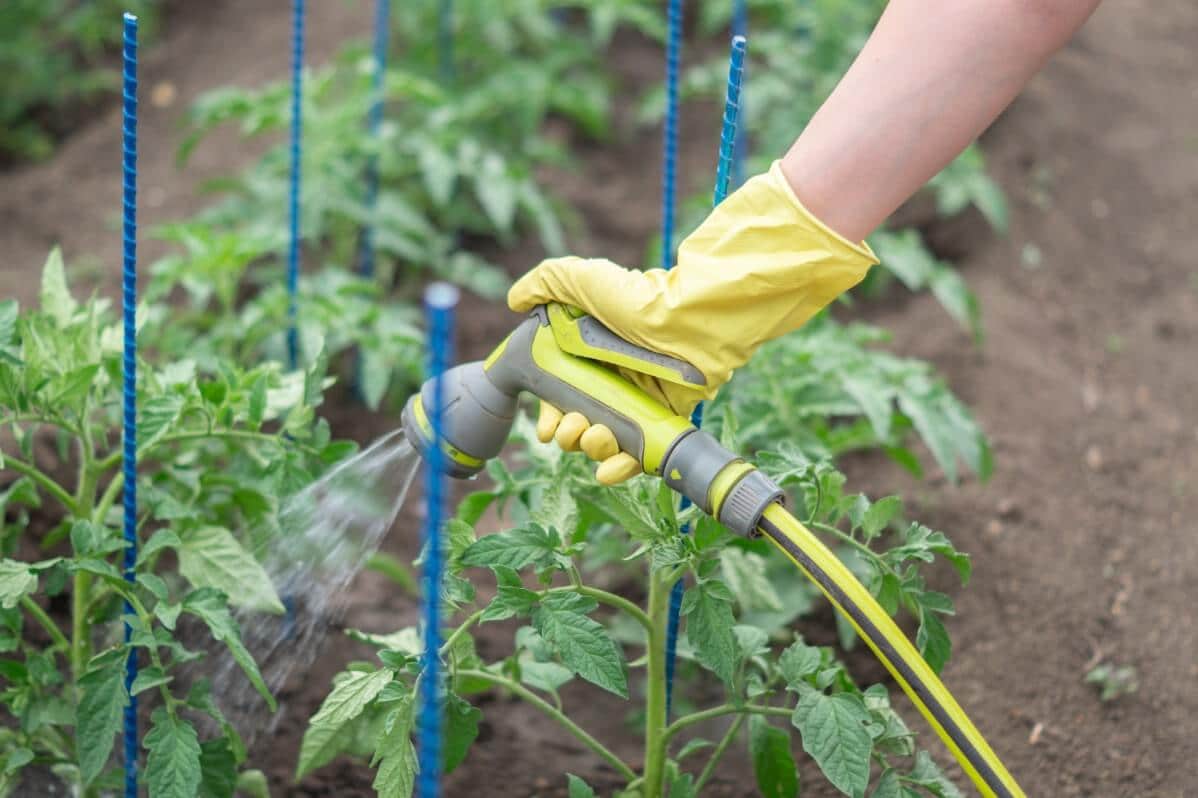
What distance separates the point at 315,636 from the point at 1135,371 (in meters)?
1.89

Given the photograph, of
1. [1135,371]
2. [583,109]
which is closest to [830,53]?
[583,109]

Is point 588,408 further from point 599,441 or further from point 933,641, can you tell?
point 933,641

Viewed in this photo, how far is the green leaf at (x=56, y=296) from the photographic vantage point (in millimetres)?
1936

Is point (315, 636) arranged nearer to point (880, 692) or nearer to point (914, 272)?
point (880, 692)

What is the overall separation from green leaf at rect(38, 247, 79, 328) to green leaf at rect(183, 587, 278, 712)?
1.62 feet

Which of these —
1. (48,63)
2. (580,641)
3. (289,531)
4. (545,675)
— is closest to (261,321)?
(289,531)

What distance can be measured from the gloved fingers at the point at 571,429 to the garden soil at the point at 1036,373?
682mm

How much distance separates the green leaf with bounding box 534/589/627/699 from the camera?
59.2 inches

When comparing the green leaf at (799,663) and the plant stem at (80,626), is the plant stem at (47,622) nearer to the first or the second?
the plant stem at (80,626)

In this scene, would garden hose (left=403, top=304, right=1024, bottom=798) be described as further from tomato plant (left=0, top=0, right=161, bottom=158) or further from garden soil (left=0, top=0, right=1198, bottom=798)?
tomato plant (left=0, top=0, right=161, bottom=158)

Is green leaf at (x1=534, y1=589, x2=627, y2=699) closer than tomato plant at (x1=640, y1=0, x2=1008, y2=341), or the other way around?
green leaf at (x1=534, y1=589, x2=627, y2=699)

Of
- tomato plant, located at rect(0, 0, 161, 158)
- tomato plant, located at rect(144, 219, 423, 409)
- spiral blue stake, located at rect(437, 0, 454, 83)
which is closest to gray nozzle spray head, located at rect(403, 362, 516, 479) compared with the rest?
tomato plant, located at rect(144, 219, 423, 409)

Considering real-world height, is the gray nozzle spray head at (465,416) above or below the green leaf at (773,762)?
above

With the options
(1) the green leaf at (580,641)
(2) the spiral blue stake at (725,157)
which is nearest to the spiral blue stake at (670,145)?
(2) the spiral blue stake at (725,157)
